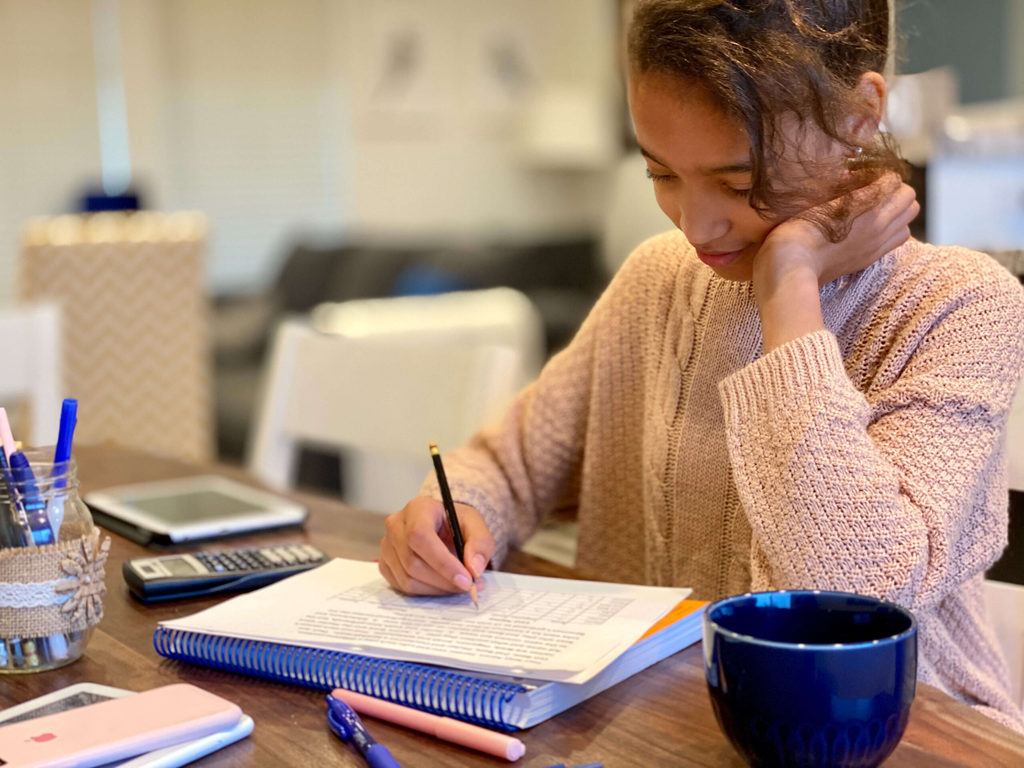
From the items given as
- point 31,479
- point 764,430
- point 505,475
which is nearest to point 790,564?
point 764,430

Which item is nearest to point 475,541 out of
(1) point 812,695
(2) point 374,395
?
(1) point 812,695

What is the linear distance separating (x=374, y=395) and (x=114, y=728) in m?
0.89

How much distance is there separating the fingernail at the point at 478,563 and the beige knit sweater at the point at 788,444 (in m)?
0.14

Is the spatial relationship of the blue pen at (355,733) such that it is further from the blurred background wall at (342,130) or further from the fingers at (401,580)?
the blurred background wall at (342,130)

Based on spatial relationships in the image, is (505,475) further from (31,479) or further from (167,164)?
(167,164)

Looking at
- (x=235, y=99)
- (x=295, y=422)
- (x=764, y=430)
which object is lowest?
(x=295, y=422)

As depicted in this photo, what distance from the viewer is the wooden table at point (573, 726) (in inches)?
24.4

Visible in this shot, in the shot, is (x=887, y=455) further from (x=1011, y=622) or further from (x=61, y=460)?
(x=61, y=460)

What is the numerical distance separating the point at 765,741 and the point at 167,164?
5.41m

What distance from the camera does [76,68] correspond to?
17.4 ft

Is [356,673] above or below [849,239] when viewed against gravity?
below

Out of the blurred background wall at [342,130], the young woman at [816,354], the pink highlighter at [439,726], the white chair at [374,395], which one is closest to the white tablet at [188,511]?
the white chair at [374,395]

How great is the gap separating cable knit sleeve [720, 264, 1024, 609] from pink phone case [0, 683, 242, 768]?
1.23 feet

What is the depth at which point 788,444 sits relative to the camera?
0.79 metres
